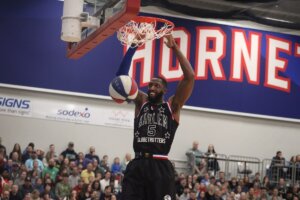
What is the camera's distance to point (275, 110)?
25828mm

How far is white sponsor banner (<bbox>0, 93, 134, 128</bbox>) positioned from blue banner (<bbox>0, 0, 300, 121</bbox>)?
2.02 feet

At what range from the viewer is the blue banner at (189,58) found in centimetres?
2289

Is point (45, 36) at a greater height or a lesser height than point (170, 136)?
greater

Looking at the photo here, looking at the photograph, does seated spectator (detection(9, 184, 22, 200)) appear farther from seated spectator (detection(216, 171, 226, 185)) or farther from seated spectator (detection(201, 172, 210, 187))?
seated spectator (detection(216, 171, 226, 185))

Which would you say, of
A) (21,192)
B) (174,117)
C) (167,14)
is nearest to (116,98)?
(174,117)

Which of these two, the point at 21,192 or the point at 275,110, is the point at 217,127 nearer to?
the point at 275,110

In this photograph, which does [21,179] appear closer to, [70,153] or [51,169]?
[51,169]

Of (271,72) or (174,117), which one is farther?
(271,72)

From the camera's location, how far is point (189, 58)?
24.9 meters

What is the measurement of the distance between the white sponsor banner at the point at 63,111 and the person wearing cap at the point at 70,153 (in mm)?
1203

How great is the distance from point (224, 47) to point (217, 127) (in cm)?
361

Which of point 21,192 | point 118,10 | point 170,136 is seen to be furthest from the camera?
point 21,192

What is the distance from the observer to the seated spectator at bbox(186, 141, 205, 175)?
22969 millimetres

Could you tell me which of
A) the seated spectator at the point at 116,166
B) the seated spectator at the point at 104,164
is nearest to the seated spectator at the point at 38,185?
the seated spectator at the point at 104,164
